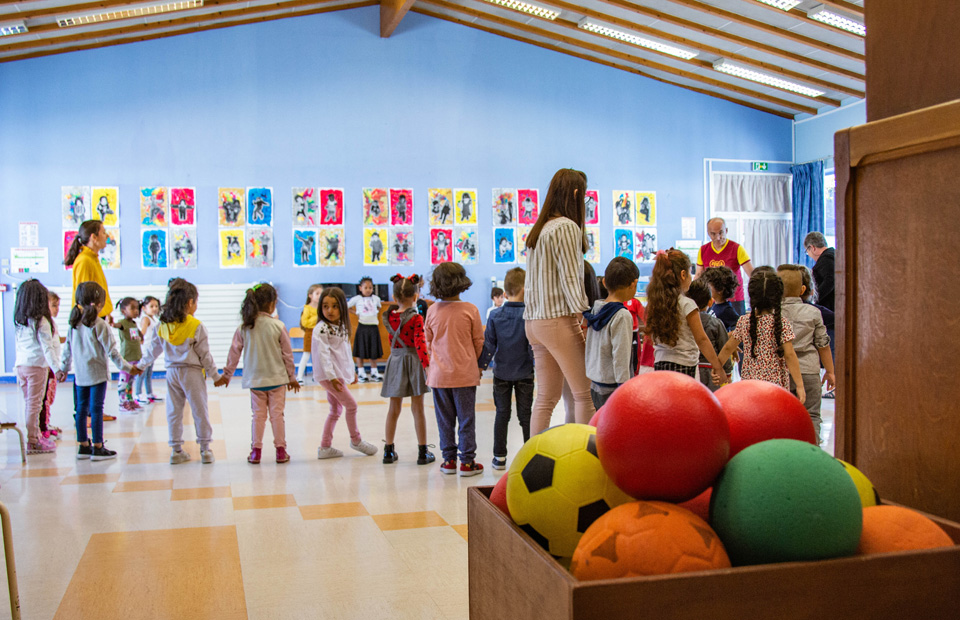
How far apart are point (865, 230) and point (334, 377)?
166 inches

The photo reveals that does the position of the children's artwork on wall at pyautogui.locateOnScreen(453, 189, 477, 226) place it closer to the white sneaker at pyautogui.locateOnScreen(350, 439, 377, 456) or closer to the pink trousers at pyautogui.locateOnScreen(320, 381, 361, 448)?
the pink trousers at pyautogui.locateOnScreen(320, 381, 361, 448)

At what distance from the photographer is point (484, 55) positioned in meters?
11.5

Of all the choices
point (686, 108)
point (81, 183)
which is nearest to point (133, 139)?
point (81, 183)

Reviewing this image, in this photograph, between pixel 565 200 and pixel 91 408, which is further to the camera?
pixel 91 408

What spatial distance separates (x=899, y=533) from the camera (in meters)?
1.00

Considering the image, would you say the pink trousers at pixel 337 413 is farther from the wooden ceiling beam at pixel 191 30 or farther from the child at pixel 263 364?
the wooden ceiling beam at pixel 191 30

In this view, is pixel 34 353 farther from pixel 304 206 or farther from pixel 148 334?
pixel 304 206

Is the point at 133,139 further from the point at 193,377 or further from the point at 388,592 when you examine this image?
the point at 388,592

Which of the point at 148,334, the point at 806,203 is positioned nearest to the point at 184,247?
the point at 148,334

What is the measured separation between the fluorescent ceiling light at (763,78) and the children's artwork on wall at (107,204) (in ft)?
28.6

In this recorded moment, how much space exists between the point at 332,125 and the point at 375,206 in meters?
1.29

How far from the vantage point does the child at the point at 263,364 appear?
5023 millimetres

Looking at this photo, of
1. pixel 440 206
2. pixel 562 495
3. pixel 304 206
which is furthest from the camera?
pixel 440 206

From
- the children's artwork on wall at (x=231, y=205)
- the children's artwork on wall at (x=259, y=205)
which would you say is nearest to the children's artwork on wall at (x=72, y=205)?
the children's artwork on wall at (x=231, y=205)
